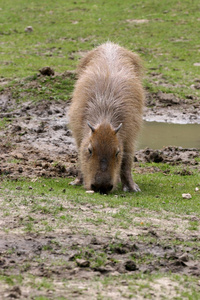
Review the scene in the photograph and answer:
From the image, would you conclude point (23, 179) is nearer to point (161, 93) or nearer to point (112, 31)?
point (161, 93)

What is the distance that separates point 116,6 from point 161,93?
13.0m

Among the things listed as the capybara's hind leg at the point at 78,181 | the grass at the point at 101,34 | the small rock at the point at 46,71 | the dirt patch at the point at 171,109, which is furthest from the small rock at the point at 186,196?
the small rock at the point at 46,71

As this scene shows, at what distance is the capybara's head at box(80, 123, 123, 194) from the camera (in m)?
7.42

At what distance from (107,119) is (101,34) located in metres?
15.4

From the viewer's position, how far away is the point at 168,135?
42.4 feet

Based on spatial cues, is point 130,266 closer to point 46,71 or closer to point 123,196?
point 123,196

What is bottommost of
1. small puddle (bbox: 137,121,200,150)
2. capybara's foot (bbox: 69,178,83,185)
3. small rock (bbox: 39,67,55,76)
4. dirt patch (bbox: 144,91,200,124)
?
small puddle (bbox: 137,121,200,150)

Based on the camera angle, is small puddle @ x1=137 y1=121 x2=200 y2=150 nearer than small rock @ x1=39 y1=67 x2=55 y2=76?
Yes

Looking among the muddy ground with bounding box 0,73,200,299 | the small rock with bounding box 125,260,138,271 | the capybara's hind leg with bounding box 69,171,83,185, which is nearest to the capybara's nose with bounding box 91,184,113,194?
the muddy ground with bounding box 0,73,200,299

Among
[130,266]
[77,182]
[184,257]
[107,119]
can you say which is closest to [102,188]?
[107,119]

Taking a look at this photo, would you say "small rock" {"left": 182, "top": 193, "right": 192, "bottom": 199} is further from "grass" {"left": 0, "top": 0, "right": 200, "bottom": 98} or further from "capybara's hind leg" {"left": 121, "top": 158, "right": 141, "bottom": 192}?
"grass" {"left": 0, "top": 0, "right": 200, "bottom": 98}

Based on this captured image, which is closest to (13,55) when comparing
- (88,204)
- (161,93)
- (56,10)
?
(161,93)

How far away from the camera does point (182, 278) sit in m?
4.86

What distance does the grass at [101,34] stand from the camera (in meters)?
17.7
